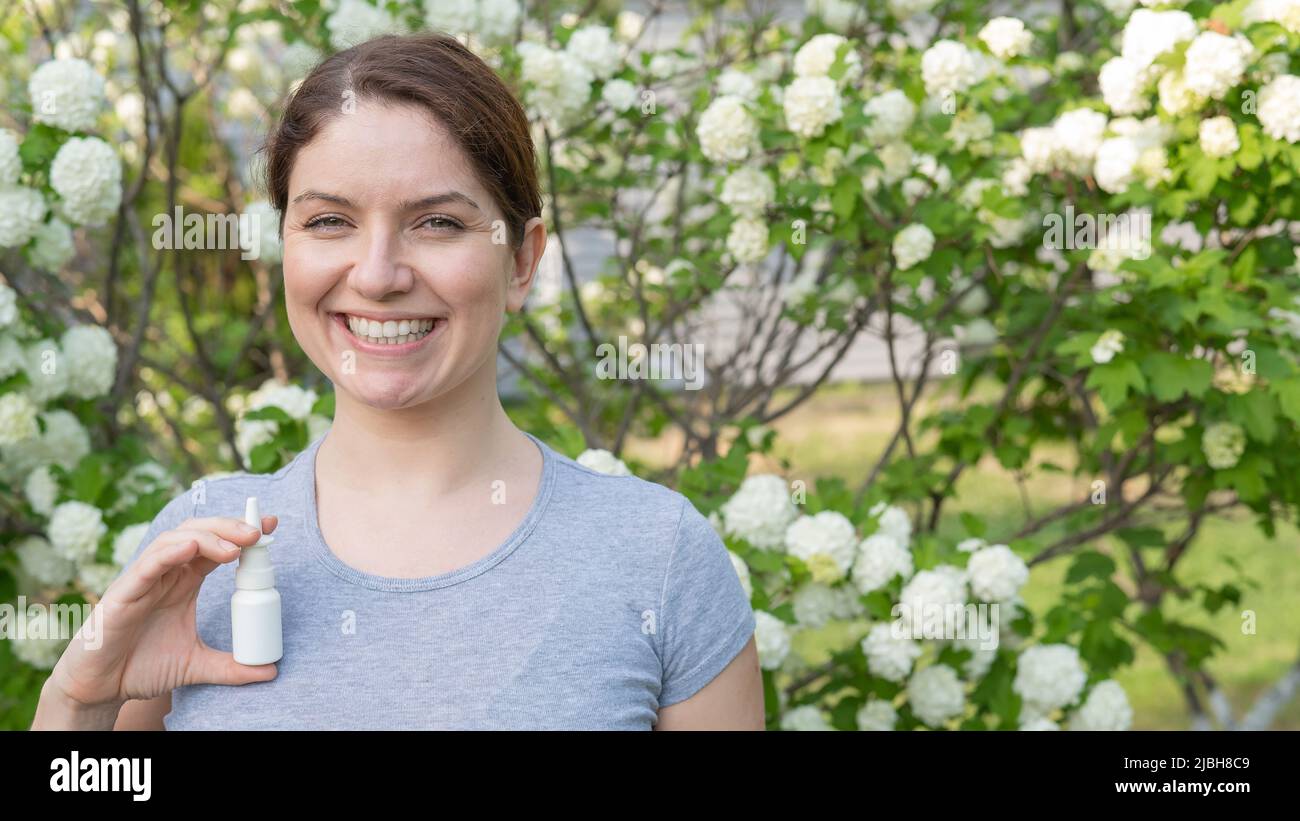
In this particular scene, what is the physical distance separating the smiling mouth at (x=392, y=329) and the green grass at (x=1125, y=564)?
174 cm

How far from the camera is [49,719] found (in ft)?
4.62

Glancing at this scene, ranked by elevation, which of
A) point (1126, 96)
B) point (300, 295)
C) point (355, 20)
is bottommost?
point (300, 295)

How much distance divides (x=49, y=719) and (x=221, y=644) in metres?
0.20

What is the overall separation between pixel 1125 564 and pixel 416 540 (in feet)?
12.0

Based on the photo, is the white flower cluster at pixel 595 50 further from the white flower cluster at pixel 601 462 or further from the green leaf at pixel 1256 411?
the green leaf at pixel 1256 411


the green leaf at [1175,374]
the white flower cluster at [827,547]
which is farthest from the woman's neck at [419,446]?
the green leaf at [1175,374]

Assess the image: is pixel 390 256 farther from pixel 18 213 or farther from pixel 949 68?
pixel 949 68

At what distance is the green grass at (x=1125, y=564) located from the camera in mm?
4895

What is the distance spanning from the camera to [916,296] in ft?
10.9

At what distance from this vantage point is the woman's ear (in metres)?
1.61

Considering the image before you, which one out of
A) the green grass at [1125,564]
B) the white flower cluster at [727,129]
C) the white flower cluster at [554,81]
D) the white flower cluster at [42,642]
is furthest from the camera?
the green grass at [1125,564]
